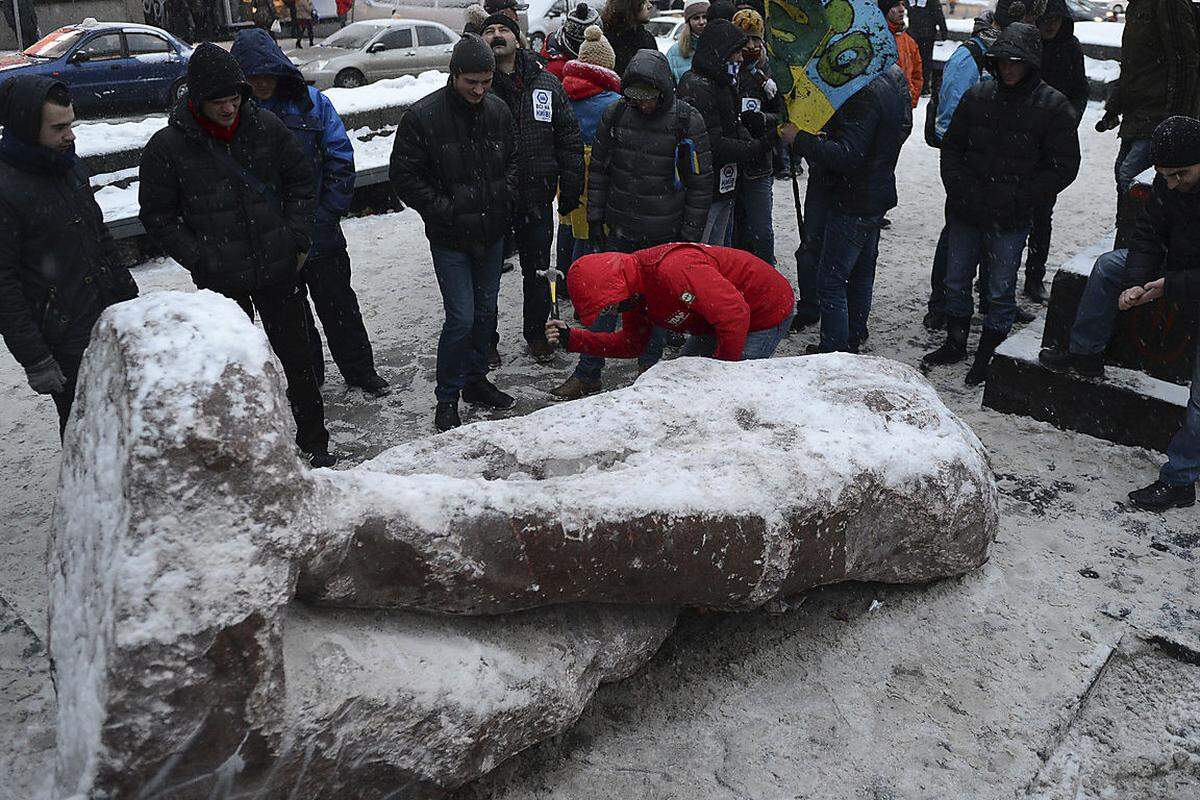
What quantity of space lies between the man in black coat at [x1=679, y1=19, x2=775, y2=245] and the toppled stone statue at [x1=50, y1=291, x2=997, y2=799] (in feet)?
7.18

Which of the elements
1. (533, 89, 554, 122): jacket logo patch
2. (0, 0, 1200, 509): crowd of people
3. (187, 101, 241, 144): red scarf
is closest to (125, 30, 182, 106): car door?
(0, 0, 1200, 509): crowd of people

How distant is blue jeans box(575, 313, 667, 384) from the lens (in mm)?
4696

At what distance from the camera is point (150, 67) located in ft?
40.0

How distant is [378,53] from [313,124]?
981 cm

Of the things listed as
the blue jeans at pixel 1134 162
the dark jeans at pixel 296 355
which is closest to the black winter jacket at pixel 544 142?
the dark jeans at pixel 296 355

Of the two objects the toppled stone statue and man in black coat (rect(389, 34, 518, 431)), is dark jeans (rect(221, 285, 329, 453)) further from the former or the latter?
the toppled stone statue

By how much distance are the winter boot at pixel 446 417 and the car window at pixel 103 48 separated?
386 inches

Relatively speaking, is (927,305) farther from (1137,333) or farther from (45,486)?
(45,486)

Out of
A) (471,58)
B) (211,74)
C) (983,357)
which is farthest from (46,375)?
(983,357)

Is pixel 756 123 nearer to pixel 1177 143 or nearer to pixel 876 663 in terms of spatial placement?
pixel 1177 143

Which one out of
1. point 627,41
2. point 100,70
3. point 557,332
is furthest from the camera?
point 100,70

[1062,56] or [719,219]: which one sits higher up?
[1062,56]

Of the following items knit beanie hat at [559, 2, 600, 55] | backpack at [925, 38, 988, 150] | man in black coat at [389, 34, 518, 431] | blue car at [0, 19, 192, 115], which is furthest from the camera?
blue car at [0, 19, 192, 115]

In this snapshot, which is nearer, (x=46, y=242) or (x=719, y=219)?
(x=46, y=242)
